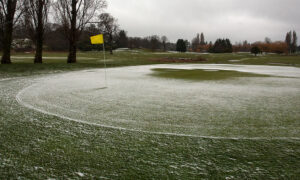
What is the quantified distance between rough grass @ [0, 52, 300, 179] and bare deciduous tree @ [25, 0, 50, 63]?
2495cm

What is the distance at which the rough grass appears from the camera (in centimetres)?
356

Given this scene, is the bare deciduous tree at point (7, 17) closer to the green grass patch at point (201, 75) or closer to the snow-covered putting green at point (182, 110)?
the green grass patch at point (201, 75)

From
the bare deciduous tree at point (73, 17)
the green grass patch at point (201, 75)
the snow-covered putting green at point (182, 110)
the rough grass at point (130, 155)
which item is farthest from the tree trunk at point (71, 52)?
the rough grass at point (130, 155)

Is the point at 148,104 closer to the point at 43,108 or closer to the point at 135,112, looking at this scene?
the point at 135,112

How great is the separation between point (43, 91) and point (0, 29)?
1874 cm

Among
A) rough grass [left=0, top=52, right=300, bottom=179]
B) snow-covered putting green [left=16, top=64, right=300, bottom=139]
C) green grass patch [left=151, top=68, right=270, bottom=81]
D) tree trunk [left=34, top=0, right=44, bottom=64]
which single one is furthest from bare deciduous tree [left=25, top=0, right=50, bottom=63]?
rough grass [left=0, top=52, right=300, bottom=179]

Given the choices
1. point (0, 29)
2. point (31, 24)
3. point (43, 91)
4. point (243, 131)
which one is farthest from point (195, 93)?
point (31, 24)

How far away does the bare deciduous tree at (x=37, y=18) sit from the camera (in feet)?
87.0

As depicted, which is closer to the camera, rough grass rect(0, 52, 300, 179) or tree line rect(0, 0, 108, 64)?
rough grass rect(0, 52, 300, 179)

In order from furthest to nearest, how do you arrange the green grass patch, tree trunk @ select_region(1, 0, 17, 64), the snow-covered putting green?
tree trunk @ select_region(1, 0, 17, 64), the green grass patch, the snow-covered putting green

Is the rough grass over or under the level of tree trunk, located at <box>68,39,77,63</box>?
under

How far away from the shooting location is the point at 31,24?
2805cm

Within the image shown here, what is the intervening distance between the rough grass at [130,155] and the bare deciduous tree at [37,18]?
24946 millimetres

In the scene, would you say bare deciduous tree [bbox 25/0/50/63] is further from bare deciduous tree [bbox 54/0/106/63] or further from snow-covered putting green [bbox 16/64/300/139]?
snow-covered putting green [bbox 16/64/300/139]
